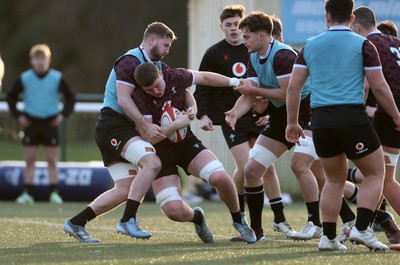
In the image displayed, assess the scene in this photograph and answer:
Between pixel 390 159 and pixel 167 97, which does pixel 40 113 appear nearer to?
pixel 167 97

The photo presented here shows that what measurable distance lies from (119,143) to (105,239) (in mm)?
960

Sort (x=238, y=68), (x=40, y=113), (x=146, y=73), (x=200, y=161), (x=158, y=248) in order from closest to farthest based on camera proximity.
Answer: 1. (x=158, y=248)
2. (x=146, y=73)
3. (x=200, y=161)
4. (x=238, y=68)
5. (x=40, y=113)

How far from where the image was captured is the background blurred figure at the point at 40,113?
1545 cm

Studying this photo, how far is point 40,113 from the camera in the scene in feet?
51.2

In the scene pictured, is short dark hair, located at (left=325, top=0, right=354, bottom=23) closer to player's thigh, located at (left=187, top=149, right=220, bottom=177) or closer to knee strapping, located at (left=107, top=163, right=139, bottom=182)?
player's thigh, located at (left=187, top=149, right=220, bottom=177)

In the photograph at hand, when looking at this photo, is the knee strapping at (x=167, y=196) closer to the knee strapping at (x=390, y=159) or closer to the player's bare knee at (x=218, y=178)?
the player's bare knee at (x=218, y=178)

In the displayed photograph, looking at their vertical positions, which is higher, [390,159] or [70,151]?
[390,159]

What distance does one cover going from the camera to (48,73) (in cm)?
1578

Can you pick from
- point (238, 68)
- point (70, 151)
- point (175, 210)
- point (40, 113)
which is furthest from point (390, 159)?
point (70, 151)

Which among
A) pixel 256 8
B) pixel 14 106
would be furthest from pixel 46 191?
pixel 256 8

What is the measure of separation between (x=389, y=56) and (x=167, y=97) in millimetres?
1854

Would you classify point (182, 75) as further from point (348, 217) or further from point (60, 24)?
point (60, 24)

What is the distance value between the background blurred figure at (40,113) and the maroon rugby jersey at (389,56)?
749 cm

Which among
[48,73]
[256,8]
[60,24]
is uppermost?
[256,8]
